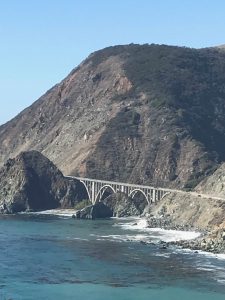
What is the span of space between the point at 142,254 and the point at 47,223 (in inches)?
2191

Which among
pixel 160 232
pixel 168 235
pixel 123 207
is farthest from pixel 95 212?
pixel 168 235

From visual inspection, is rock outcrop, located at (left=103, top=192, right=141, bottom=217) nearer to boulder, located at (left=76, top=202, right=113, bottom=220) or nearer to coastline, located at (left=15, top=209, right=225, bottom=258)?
boulder, located at (left=76, top=202, right=113, bottom=220)

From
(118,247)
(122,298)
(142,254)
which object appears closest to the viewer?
(122,298)

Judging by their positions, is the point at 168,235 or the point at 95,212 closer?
the point at 168,235

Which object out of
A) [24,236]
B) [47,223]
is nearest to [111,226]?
[47,223]

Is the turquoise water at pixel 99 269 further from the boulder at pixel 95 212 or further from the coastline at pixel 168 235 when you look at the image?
the boulder at pixel 95 212

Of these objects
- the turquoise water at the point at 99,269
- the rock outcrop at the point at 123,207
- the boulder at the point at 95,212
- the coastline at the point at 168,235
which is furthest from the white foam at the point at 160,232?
the rock outcrop at the point at 123,207

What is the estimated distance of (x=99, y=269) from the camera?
359 feet

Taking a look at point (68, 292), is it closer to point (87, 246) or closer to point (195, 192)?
point (87, 246)

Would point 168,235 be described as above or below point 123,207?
below

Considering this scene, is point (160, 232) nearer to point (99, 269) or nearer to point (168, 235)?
point (168, 235)

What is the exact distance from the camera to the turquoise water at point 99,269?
93.6 metres

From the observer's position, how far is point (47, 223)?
17475 cm

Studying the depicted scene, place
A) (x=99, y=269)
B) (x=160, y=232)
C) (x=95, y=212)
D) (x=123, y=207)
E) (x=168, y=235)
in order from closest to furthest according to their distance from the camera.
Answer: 1. (x=99, y=269)
2. (x=168, y=235)
3. (x=160, y=232)
4. (x=95, y=212)
5. (x=123, y=207)
